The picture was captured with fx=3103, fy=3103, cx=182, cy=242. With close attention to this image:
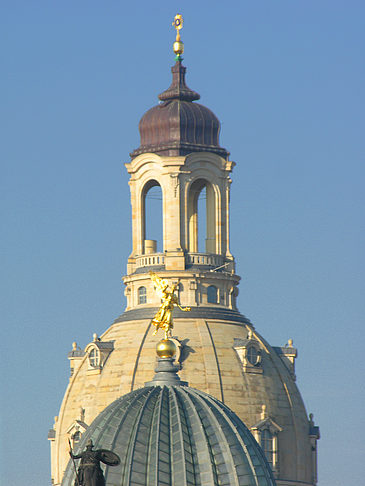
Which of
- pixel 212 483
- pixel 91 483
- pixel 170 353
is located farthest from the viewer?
pixel 170 353

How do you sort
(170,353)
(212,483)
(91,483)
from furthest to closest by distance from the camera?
(170,353)
(212,483)
(91,483)

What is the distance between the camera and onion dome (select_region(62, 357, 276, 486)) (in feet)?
488

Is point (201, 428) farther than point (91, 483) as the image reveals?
Yes

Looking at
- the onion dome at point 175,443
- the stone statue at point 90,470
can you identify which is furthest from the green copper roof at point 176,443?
the stone statue at point 90,470

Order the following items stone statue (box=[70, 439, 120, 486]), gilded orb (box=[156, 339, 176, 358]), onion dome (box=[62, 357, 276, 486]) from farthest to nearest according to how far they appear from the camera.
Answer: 1. gilded orb (box=[156, 339, 176, 358])
2. onion dome (box=[62, 357, 276, 486])
3. stone statue (box=[70, 439, 120, 486])

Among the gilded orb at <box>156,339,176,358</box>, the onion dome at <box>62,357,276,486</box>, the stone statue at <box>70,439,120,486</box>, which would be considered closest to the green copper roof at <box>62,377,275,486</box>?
the onion dome at <box>62,357,276,486</box>

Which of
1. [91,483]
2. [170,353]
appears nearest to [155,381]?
[170,353]

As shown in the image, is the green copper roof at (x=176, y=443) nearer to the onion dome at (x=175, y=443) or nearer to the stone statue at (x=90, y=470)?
the onion dome at (x=175, y=443)

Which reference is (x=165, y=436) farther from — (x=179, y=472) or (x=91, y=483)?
(x=91, y=483)

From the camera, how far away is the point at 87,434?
154 meters

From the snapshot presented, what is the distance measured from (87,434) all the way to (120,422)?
2.80m

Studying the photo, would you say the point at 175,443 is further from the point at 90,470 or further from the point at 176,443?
the point at 90,470

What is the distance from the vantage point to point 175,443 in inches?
5910

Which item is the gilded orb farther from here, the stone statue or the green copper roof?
the stone statue
